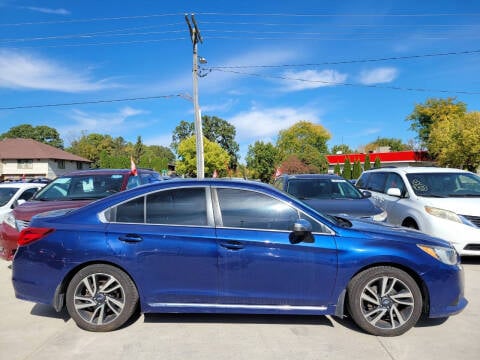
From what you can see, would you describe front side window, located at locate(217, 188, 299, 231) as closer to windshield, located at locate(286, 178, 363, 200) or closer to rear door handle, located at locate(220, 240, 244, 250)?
rear door handle, located at locate(220, 240, 244, 250)

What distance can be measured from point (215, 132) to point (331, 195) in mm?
81240

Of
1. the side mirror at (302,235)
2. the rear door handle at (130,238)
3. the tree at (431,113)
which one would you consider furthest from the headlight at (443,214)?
the tree at (431,113)

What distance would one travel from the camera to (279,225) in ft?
12.1

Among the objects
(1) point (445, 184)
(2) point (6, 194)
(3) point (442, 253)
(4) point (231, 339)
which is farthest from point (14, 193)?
(1) point (445, 184)

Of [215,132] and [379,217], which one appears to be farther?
[215,132]

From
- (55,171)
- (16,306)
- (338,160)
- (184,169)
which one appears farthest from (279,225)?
(184,169)

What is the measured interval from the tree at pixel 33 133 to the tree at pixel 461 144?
84.8 meters

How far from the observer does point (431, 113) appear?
60094 mm

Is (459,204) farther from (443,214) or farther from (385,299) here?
(385,299)

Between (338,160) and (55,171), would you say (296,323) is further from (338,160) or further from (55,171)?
(338,160)

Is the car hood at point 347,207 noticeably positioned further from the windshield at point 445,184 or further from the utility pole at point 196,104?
the utility pole at point 196,104

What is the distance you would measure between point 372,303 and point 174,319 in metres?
2.20

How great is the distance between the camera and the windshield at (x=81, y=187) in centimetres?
673

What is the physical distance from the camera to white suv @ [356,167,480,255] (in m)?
6.05
